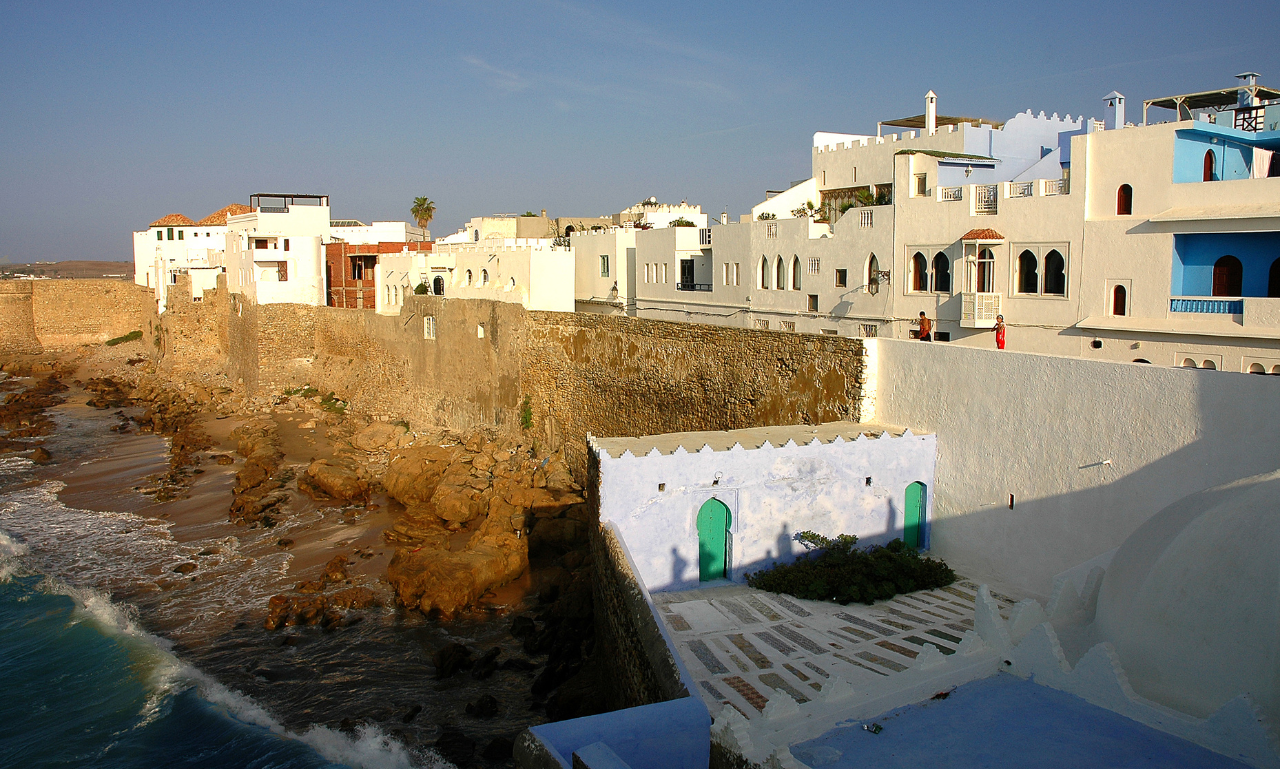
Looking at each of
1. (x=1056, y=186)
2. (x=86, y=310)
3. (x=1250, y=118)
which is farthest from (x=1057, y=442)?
(x=86, y=310)

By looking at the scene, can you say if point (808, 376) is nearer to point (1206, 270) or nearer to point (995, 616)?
point (1206, 270)

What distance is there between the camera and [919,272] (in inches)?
731

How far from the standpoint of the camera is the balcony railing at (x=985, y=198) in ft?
54.9

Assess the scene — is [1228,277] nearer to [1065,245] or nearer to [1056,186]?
[1065,245]

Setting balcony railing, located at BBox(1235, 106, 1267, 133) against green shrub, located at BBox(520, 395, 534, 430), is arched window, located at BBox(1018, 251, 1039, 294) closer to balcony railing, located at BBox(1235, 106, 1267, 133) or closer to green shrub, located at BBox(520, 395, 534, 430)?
balcony railing, located at BBox(1235, 106, 1267, 133)

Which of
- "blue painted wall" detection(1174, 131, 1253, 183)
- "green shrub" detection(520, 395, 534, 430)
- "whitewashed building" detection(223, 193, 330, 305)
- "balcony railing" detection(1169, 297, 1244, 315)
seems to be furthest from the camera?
"whitewashed building" detection(223, 193, 330, 305)

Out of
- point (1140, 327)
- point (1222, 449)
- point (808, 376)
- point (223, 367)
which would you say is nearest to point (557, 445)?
point (808, 376)

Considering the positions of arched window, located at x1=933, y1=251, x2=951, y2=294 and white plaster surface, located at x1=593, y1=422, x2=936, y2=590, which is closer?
white plaster surface, located at x1=593, y1=422, x2=936, y2=590

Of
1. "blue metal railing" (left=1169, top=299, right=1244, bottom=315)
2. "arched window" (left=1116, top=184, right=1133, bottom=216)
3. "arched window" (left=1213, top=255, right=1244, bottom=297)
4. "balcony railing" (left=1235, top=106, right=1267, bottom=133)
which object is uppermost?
"balcony railing" (left=1235, top=106, right=1267, bottom=133)

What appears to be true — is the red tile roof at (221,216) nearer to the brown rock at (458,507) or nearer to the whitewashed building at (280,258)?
the whitewashed building at (280,258)

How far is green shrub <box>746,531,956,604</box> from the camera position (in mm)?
11945

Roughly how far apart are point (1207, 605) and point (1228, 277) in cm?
944

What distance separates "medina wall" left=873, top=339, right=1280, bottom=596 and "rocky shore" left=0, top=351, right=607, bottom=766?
6159 mm

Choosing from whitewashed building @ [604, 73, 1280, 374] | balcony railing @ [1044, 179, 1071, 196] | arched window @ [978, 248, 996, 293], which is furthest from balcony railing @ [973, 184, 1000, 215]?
balcony railing @ [1044, 179, 1071, 196]
